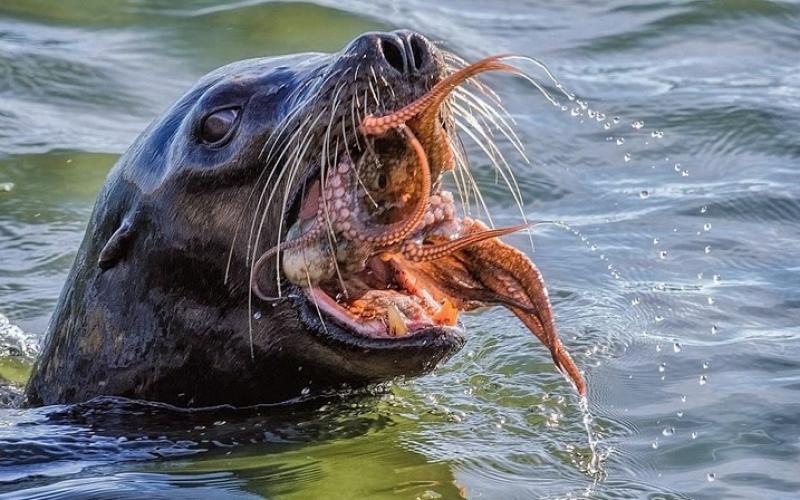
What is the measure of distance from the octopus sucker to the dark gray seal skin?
81 millimetres

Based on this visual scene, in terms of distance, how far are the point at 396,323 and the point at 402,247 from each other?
0.70ft

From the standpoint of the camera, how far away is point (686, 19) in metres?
11.2

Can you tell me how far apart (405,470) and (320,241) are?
0.82 metres

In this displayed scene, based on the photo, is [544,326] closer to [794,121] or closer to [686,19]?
[794,121]

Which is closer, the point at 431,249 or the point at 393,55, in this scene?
the point at 393,55

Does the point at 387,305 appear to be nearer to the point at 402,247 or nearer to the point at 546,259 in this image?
the point at 402,247

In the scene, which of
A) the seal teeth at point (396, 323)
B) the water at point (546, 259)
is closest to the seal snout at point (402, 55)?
the seal teeth at point (396, 323)

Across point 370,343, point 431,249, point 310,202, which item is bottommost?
point 370,343

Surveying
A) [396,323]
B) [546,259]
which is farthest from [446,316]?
[546,259]

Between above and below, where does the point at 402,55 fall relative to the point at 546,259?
above

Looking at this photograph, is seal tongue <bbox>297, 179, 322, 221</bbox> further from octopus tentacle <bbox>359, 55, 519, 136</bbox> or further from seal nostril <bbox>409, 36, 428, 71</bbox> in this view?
seal nostril <bbox>409, 36, 428, 71</bbox>

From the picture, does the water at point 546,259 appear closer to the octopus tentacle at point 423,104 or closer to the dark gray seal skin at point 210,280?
the dark gray seal skin at point 210,280

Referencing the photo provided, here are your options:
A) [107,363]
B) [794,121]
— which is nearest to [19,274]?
[107,363]

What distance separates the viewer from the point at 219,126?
493 centimetres
